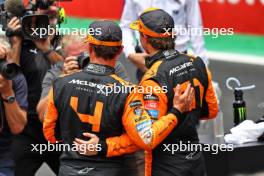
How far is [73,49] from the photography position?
5.91m

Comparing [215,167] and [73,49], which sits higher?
[73,49]

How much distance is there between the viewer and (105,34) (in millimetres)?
5156

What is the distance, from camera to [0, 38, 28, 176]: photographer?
5438mm

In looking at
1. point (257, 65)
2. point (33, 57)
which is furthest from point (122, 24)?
point (257, 65)

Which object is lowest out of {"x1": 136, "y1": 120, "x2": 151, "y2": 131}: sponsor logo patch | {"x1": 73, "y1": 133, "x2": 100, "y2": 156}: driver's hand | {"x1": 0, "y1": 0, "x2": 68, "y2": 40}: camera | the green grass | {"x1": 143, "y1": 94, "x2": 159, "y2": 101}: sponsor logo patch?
{"x1": 73, "y1": 133, "x2": 100, "y2": 156}: driver's hand

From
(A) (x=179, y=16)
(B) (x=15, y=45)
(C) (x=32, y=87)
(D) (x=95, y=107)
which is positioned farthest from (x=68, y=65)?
(A) (x=179, y=16)

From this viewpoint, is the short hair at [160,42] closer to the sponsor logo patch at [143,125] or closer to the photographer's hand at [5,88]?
the sponsor logo patch at [143,125]

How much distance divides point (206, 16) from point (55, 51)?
707 centimetres

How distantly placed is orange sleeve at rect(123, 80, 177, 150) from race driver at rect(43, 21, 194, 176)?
0.03 m

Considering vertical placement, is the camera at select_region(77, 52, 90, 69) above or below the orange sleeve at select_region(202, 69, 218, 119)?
above

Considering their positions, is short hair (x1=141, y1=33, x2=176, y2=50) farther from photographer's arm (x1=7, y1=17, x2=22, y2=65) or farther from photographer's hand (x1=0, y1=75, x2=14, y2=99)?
photographer's arm (x1=7, y1=17, x2=22, y2=65)

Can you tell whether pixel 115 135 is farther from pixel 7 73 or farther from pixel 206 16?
pixel 206 16

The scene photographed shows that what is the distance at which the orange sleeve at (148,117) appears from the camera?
16.5ft

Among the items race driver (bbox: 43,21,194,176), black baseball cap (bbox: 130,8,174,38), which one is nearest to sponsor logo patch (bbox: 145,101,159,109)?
race driver (bbox: 43,21,194,176)
